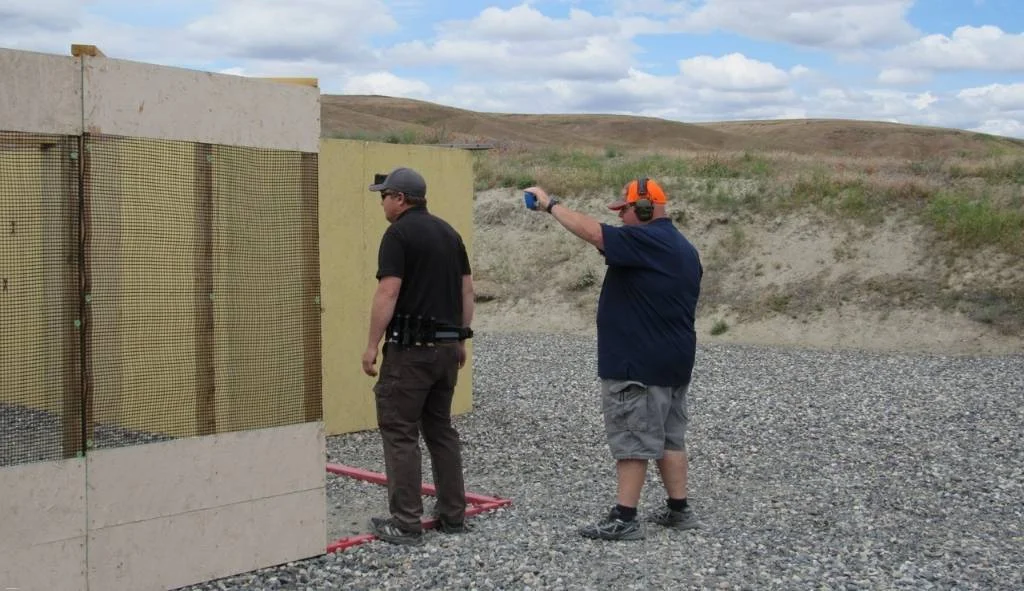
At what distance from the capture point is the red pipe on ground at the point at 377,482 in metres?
6.06

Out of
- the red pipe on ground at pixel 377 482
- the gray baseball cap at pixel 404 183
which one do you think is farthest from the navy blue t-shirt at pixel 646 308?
the red pipe on ground at pixel 377 482

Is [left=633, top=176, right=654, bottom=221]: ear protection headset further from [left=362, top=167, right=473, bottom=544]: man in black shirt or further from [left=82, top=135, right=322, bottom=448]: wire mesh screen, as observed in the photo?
[left=82, top=135, right=322, bottom=448]: wire mesh screen

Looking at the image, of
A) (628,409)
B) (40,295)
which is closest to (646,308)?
(628,409)

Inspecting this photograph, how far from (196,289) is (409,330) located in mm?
1204

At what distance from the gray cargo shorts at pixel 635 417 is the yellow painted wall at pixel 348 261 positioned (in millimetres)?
3996

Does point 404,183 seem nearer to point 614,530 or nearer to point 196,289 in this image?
point 196,289

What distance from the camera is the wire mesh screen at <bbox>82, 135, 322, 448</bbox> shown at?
5039 mm

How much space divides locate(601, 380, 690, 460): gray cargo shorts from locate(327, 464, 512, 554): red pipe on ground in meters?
1.13

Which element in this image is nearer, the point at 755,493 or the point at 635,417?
the point at 635,417

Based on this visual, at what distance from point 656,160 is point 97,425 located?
2490 centimetres

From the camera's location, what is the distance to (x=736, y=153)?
29.0 metres

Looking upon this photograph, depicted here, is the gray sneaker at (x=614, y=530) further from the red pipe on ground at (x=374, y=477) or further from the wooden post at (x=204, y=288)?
the wooden post at (x=204, y=288)

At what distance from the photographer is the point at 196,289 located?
5.46 metres

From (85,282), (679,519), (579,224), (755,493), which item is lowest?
(755,493)
